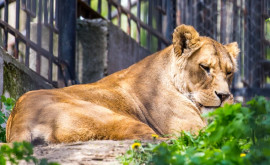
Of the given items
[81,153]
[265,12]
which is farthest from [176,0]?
[81,153]

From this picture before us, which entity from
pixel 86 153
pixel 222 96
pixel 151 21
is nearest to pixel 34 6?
pixel 222 96

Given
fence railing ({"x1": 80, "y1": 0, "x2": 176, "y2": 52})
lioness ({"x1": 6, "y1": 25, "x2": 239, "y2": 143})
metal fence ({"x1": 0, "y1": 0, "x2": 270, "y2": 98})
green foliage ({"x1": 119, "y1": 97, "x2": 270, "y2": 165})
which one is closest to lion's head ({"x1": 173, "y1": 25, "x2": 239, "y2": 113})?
lioness ({"x1": 6, "y1": 25, "x2": 239, "y2": 143})

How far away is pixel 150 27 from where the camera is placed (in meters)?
8.69

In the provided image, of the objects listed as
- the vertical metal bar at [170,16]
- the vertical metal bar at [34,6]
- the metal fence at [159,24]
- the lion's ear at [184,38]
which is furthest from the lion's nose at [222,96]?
the vertical metal bar at [170,16]

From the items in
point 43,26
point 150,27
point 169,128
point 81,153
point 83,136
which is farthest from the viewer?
point 150,27

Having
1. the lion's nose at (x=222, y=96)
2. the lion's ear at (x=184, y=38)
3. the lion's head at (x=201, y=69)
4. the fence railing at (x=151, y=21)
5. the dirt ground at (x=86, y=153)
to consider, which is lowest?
the dirt ground at (x=86, y=153)

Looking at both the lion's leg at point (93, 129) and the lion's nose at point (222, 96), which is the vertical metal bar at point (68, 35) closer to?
the lion's nose at point (222, 96)

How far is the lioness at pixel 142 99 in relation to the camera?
13.1 ft

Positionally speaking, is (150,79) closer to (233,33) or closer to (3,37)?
(3,37)

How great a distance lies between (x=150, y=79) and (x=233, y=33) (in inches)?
175

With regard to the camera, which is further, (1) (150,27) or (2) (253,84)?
(2) (253,84)

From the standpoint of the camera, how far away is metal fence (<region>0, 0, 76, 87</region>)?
6.16 metres

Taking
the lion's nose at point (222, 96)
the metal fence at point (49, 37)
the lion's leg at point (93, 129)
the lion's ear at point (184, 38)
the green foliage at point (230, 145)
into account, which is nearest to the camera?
the green foliage at point (230, 145)

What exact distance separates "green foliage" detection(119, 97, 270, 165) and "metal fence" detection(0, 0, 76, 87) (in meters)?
3.35
